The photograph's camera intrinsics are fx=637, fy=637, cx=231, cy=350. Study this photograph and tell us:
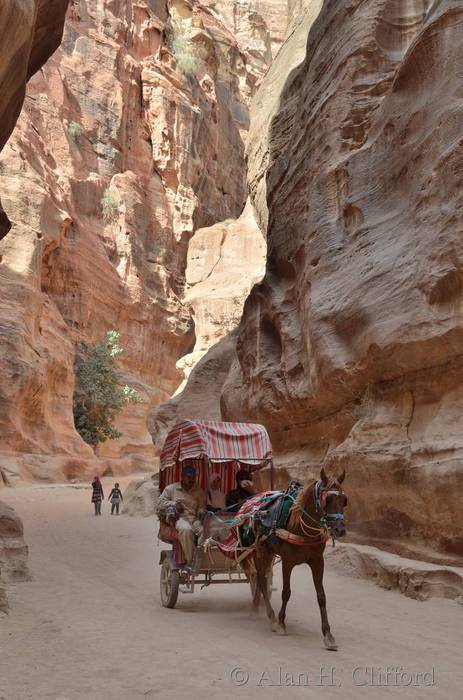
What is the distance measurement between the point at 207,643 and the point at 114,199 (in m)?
44.5

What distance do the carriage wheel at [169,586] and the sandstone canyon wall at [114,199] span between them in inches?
1011

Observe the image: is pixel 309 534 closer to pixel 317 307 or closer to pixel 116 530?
pixel 317 307

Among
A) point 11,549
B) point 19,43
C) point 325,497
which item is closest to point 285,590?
point 325,497

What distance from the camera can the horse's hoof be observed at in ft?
20.3

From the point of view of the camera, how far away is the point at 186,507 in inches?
342

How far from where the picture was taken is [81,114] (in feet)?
159

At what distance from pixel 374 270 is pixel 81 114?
4229 centimetres

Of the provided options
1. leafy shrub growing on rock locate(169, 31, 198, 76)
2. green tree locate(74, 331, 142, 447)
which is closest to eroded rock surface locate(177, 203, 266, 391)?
green tree locate(74, 331, 142, 447)

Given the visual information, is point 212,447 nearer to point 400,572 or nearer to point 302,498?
point 302,498

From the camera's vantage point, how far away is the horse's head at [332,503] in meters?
6.15

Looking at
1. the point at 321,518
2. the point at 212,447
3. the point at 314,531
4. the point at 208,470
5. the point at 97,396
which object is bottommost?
the point at 314,531

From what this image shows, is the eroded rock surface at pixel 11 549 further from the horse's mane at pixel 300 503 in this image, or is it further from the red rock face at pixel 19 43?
the red rock face at pixel 19 43

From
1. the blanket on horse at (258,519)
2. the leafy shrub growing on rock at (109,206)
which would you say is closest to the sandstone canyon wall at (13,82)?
the blanket on horse at (258,519)

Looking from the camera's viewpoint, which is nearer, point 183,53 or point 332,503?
point 332,503
